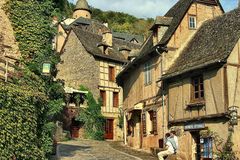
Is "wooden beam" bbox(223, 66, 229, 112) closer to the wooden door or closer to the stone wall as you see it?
the wooden door

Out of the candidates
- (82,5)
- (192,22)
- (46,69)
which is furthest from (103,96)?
(82,5)

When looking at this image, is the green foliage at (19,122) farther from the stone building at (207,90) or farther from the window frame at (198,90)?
the window frame at (198,90)

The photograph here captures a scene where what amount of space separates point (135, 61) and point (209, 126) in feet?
28.9

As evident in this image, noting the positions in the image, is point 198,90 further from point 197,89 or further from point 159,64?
point 159,64

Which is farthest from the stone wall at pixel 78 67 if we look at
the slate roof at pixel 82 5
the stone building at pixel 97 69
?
the slate roof at pixel 82 5

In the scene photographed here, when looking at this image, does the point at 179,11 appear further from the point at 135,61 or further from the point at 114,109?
the point at 114,109

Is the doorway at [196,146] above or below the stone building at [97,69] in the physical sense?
below

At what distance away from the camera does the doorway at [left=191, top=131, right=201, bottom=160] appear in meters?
19.8

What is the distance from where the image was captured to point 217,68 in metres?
18.5

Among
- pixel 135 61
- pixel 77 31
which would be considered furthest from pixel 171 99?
pixel 77 31

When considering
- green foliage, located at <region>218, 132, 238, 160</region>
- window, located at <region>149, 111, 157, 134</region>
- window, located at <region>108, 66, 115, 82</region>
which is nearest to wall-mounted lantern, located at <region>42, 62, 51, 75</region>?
green foliage, located at <region>218, 132, 238, 160</region>

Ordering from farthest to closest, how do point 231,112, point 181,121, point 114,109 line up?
point 114,109
point 181,121
point 231,112

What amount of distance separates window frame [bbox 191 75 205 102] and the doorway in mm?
1662

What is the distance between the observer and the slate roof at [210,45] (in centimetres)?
→ 1883
